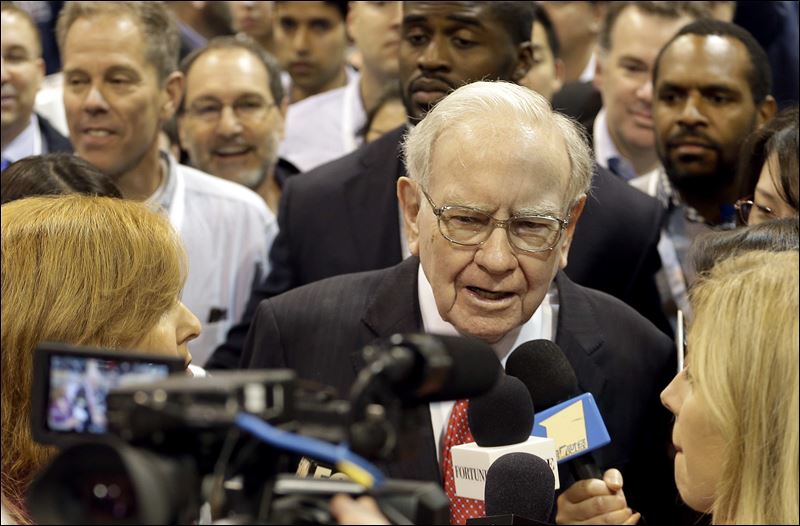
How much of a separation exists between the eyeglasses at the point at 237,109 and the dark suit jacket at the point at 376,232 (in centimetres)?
152

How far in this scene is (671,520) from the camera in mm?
4020

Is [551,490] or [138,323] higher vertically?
[138,323]

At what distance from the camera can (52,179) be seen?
4188mm

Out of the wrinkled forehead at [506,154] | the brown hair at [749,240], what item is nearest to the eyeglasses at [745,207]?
the brown hair at [749,240]

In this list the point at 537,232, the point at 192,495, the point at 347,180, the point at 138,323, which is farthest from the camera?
the point at 347,180

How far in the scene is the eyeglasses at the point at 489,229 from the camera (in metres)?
3.55

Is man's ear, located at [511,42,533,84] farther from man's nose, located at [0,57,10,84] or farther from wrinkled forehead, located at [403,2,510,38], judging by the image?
man's nose, located at [0,57,10,84]

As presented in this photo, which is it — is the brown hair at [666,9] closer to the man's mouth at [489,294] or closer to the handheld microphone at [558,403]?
the man's mouth at [489,294]

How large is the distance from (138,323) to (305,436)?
1.14 metres

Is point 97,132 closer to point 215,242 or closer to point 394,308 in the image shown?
point 215,242

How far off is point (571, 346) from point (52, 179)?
1741 millimetres

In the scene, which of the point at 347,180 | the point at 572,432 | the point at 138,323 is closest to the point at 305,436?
the point at 138,323

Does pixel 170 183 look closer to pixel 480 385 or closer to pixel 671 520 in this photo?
pixel 671 520

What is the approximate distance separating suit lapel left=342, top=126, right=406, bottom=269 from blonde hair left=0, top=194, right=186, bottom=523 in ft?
6.05
